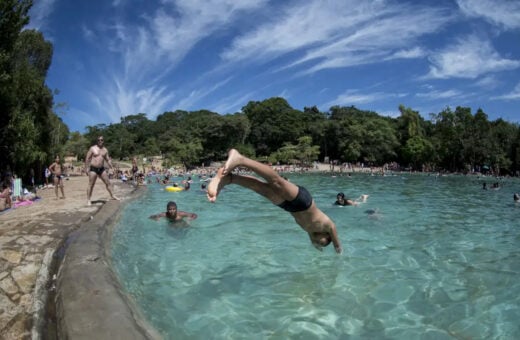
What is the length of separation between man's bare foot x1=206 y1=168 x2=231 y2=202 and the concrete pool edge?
52.8 inches

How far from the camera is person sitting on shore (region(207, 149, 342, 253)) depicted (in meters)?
3.94

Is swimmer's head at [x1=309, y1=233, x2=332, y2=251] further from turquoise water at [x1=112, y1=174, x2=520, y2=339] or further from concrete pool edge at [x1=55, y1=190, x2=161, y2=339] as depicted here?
concrete pool edge at [x1=55, y1=190, x2=161, y2=339]

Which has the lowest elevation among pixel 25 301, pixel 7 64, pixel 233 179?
pixel 25 301

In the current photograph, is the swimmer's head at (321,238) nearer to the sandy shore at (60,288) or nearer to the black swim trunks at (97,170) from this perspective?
the sandy shore at (60,288)

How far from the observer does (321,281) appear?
5555 millimetres

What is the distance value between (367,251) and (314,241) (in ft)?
8.84

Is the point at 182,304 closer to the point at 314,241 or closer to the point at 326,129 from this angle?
the point at 314,241

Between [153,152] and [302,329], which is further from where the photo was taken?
[153,152]

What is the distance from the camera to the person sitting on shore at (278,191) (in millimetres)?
3938

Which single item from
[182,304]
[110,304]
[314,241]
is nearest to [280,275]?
[314,241]

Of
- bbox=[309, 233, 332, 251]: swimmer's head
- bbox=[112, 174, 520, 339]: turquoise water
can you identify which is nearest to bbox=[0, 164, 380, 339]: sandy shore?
bbox=[112, 174, 520, 339]: turquoise water

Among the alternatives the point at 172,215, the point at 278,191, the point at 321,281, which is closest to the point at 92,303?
the point at 278,191

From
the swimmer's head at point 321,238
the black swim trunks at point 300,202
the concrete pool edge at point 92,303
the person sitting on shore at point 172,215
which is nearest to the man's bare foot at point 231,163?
the black swim trunks at point 300,202

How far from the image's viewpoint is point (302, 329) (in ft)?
13.1
